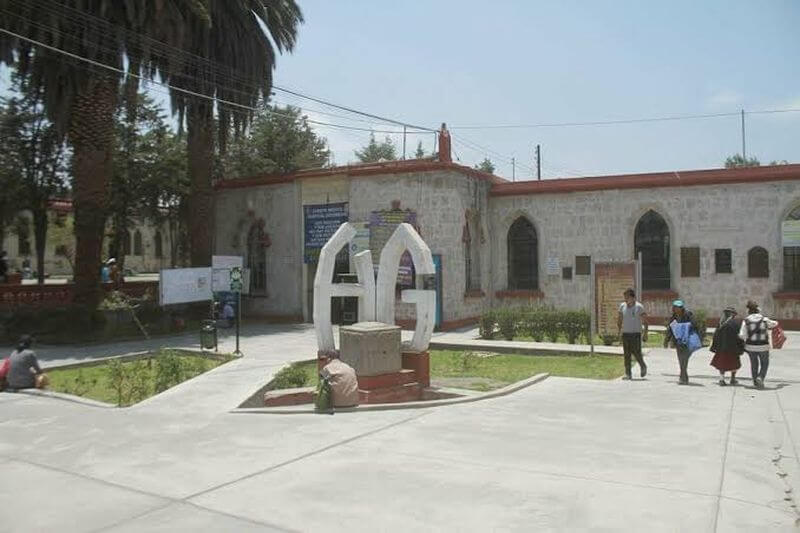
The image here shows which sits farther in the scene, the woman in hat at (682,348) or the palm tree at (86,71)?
the palm tree at (86,71)

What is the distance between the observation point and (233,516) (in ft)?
18.4

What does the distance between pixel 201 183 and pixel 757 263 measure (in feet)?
62.7

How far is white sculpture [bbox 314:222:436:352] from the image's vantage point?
456 inches

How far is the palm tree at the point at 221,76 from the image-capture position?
23766mm

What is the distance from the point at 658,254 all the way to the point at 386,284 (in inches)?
576

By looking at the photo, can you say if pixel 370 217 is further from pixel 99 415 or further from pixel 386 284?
pixel 99 415

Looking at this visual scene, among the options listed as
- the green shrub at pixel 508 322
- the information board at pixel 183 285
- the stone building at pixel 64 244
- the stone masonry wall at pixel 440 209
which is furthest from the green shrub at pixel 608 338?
the stone building at pixel 64 244

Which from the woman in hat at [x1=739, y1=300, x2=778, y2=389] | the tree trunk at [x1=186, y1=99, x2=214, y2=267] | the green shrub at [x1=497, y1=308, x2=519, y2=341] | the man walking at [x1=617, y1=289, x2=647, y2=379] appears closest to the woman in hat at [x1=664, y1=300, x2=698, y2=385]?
the man walking at [x1=617, y1=289, x2=647, y2=379]

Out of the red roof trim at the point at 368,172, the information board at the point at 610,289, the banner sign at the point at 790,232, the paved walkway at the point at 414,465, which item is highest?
the red roof trim at the point at 368,172

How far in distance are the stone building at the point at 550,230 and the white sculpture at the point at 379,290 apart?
1082 centimetres

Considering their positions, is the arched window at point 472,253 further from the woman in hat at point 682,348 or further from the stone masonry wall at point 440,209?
the woman in hat at point 682,348

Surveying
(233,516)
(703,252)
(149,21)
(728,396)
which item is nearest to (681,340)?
(728,396)

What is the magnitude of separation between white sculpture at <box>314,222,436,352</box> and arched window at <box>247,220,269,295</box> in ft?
51.0

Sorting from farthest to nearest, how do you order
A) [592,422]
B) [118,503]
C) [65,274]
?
[65,274] < [592,422] < [118,503]
